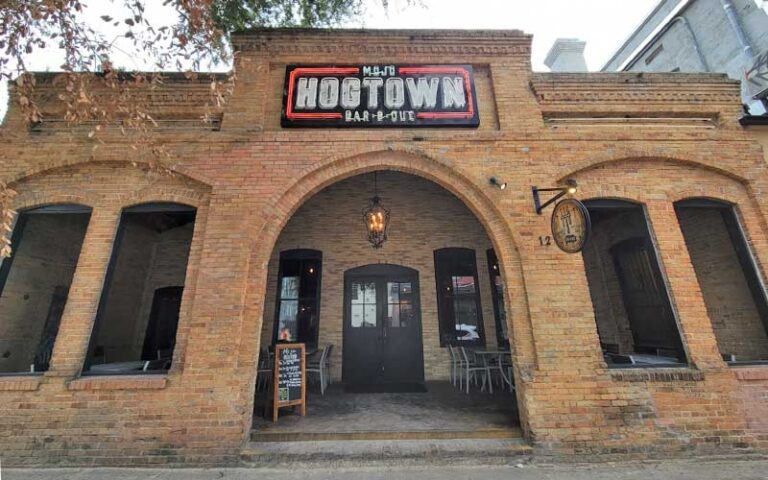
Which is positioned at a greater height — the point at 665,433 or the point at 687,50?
the point at 687,50

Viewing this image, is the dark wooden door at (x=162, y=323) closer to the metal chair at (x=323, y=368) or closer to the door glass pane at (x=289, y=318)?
the door glass pane at (x=289, y=318)

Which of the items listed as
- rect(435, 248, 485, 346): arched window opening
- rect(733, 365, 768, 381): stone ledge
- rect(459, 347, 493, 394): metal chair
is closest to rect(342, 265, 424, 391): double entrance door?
rect(435, 248, 485, 346): arched window opening

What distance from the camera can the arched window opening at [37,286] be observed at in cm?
530

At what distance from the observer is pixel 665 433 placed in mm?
3979

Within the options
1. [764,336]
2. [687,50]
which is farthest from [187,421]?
[687,50]

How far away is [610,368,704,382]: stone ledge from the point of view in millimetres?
4188

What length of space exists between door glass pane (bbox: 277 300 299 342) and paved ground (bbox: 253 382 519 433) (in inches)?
60.6

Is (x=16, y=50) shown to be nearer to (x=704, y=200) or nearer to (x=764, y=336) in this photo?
(x=704, y=200)

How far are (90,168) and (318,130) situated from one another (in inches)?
147

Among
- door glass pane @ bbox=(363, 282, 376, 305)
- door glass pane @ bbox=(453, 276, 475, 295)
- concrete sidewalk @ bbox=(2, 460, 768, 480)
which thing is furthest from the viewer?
door glass pane @ bbox=(453, 276, 475, 295)

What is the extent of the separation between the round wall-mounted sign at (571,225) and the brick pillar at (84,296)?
663 centimetres

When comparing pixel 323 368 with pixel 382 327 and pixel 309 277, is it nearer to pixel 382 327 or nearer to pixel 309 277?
pixel 382 327

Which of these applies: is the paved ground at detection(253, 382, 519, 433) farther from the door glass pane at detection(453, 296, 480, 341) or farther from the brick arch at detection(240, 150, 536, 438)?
the door glass pane at detection(453, 296, 480, 341)

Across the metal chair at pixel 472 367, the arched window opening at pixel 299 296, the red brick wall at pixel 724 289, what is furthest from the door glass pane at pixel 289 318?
the red brick wall at pixel 724 289
